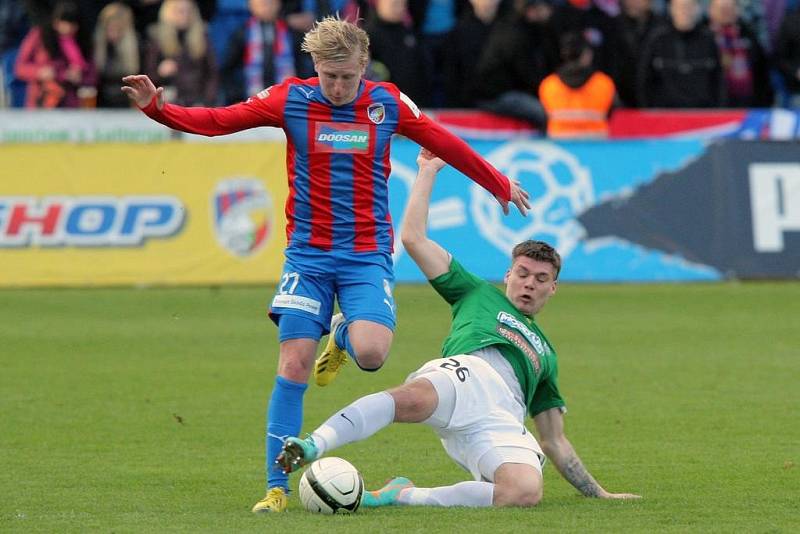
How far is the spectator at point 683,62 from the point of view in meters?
18.5

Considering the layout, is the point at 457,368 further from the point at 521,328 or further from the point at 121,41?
the point at 121,41

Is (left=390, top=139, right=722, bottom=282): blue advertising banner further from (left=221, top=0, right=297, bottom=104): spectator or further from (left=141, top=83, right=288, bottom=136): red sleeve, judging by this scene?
(left=141, top=83, right=288, bottom=136): red sleeve

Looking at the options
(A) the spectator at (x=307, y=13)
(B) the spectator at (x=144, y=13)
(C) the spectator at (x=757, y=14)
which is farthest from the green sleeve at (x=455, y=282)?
(C) the spectator at (x=757, y=14)

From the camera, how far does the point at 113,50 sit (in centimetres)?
1786

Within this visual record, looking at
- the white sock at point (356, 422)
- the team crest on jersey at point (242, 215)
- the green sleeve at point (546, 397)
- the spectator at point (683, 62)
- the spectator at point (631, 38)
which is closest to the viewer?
the white sock at point (356, 422)

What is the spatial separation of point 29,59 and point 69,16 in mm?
660

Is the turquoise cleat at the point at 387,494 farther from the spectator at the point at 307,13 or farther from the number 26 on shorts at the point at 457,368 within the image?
the spectator at the point at 307,13

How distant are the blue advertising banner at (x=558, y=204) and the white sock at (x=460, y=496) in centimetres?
930

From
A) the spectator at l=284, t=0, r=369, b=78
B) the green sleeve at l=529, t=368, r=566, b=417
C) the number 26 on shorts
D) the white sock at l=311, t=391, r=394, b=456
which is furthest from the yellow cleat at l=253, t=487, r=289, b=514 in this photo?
the spectator at l=284, t=0, r=369, b=78

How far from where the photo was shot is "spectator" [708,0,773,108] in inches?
758

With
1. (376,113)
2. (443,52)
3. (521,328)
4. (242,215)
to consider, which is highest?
(376,113)

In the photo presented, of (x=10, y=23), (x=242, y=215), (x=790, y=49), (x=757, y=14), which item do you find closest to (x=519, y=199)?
(x=242, y=215)

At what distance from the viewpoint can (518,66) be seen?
18.2 meters

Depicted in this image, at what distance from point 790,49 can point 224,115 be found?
13.8 meters
